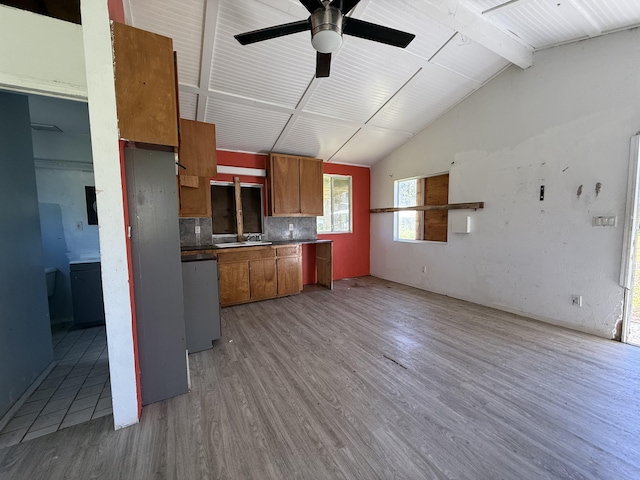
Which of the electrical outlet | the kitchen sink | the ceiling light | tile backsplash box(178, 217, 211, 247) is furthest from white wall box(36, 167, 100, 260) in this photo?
the electrical outlet

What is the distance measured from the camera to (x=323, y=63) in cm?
220

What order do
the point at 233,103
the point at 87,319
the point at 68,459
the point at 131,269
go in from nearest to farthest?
the point at 68,459 → the point at 131,269 → the point at 87,319 → the point at 233,103

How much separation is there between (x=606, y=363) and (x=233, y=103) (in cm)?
478

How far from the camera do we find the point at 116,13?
1793 mm

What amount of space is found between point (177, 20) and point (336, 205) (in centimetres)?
386

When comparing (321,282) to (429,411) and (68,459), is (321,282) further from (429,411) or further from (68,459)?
(68,459)

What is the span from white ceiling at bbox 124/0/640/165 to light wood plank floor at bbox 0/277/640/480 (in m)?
2.98

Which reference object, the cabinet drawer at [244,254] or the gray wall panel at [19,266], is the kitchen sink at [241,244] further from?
the gray wall panel at [19,266]

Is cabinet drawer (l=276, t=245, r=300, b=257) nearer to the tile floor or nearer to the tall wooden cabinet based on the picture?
the tall wooden cabinet

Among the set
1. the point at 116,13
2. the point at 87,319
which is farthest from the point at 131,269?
the point at 87,319

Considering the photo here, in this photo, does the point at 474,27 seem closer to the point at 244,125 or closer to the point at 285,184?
the point at 244,125

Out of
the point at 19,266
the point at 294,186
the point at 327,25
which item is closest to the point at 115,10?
the point at 327,25

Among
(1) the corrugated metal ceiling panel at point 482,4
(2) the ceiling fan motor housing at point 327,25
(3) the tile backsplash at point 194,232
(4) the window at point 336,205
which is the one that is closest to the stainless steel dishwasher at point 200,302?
(3) the tile backsplash at point 194,232

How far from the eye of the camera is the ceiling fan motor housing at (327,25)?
1729mm
